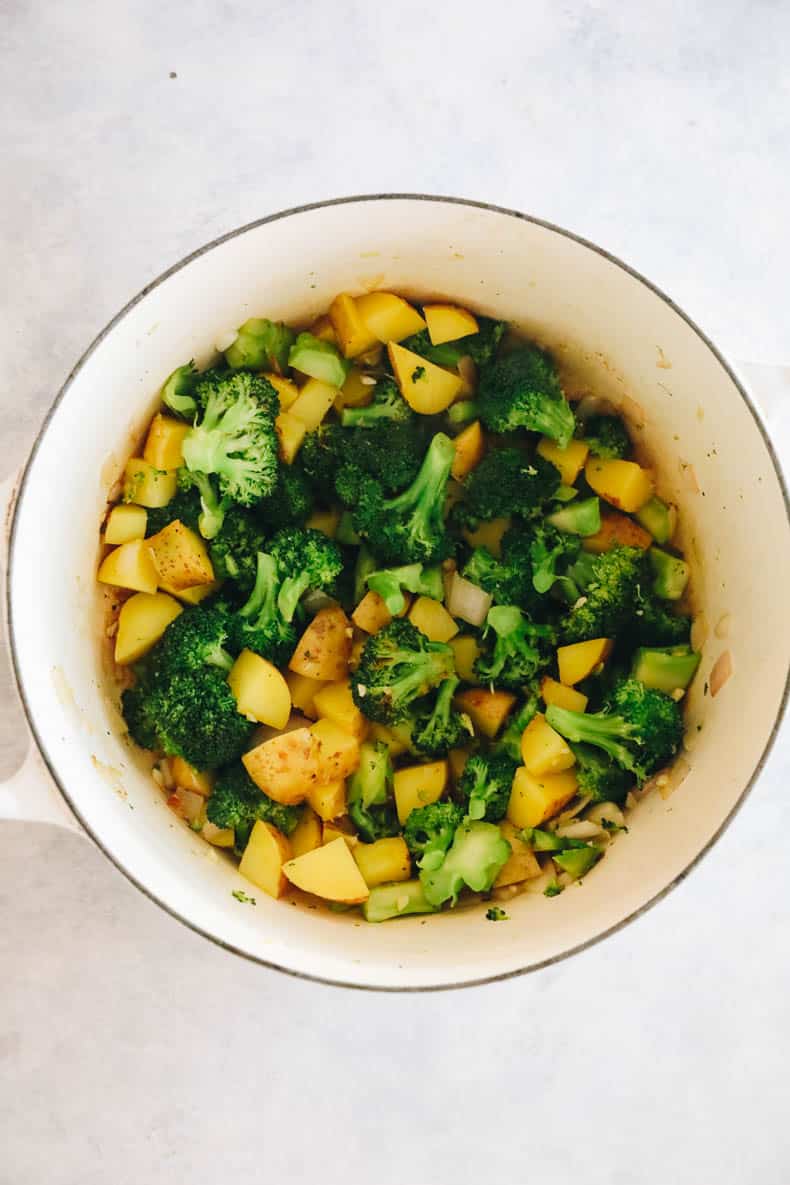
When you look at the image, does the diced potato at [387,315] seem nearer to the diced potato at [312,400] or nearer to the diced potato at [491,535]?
the diced potato at [312,400]

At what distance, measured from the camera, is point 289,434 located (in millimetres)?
1470

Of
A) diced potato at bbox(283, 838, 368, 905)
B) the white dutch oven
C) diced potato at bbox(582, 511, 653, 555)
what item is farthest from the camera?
diced potato at bbox(582, 511, 653, 555)

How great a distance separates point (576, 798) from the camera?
1479 mm

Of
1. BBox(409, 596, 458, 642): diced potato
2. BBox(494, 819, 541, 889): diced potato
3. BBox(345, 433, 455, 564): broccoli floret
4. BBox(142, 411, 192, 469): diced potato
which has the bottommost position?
BBox(494, 819, 541, 889): diced potato

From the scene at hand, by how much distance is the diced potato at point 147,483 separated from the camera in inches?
57.2

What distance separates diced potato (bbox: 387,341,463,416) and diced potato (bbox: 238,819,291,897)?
25.2 inches

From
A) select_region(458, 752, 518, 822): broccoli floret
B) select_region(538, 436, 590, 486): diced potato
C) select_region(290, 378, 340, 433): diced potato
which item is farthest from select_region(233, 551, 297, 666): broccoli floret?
select_region(538, 436, 590, 486): diced potato

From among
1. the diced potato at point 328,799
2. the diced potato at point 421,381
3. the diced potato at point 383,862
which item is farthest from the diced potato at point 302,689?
the diced potato at point 421,381

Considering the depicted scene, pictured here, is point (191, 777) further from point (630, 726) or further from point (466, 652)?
point (630, 726)

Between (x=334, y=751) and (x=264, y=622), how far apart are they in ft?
0.67

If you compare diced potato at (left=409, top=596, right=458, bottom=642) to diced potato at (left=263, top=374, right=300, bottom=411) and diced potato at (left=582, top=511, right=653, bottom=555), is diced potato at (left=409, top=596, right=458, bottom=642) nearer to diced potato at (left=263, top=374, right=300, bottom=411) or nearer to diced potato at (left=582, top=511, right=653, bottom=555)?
diced potato at (left=582, top=511, right=653, bottom=555)

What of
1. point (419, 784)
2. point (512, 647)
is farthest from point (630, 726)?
point (419, 784)

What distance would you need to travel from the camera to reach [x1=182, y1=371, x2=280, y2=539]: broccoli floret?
1.40 m

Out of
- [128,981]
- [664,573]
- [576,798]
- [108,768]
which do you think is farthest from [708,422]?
[128,981]
